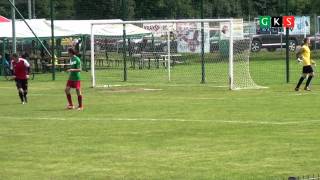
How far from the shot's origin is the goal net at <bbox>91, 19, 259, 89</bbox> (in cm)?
3162

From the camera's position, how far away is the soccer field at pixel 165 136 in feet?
40.3

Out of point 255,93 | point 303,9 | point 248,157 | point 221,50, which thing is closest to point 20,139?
point 248,157

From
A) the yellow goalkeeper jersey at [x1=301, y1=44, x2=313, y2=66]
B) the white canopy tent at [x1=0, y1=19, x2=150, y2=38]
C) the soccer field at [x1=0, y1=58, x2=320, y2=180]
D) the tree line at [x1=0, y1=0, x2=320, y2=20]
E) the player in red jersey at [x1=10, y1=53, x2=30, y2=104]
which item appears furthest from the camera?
the white canopy tent at [x1=0, y1=19, x2=150, y2=38]

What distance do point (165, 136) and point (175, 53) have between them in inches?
A: 832

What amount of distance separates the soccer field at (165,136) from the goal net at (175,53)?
13.6 feet

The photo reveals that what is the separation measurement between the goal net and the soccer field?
4.15 metres

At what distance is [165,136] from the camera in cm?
1633

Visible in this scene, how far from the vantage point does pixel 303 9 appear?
240ft

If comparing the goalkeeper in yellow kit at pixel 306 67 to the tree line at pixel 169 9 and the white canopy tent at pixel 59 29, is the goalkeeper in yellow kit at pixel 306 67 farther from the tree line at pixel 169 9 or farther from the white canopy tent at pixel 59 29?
the white canopy tent at pixel 59 29

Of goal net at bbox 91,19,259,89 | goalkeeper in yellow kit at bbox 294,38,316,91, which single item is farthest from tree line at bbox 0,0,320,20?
goalkeeper in yellow kit at bbox 294,38,316,91

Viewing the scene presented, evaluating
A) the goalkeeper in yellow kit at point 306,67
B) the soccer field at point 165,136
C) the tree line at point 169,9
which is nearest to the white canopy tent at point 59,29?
the tree line at point 169,9

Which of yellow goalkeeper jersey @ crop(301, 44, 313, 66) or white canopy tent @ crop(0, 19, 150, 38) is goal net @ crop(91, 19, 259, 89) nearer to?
white canopy tent @ crop(0, 19, 150, 38)

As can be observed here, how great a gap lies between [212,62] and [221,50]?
51.0 inches

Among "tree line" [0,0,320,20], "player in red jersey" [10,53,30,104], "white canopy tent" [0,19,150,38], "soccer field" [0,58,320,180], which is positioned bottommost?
"soccer field" [0,58,320,180]
